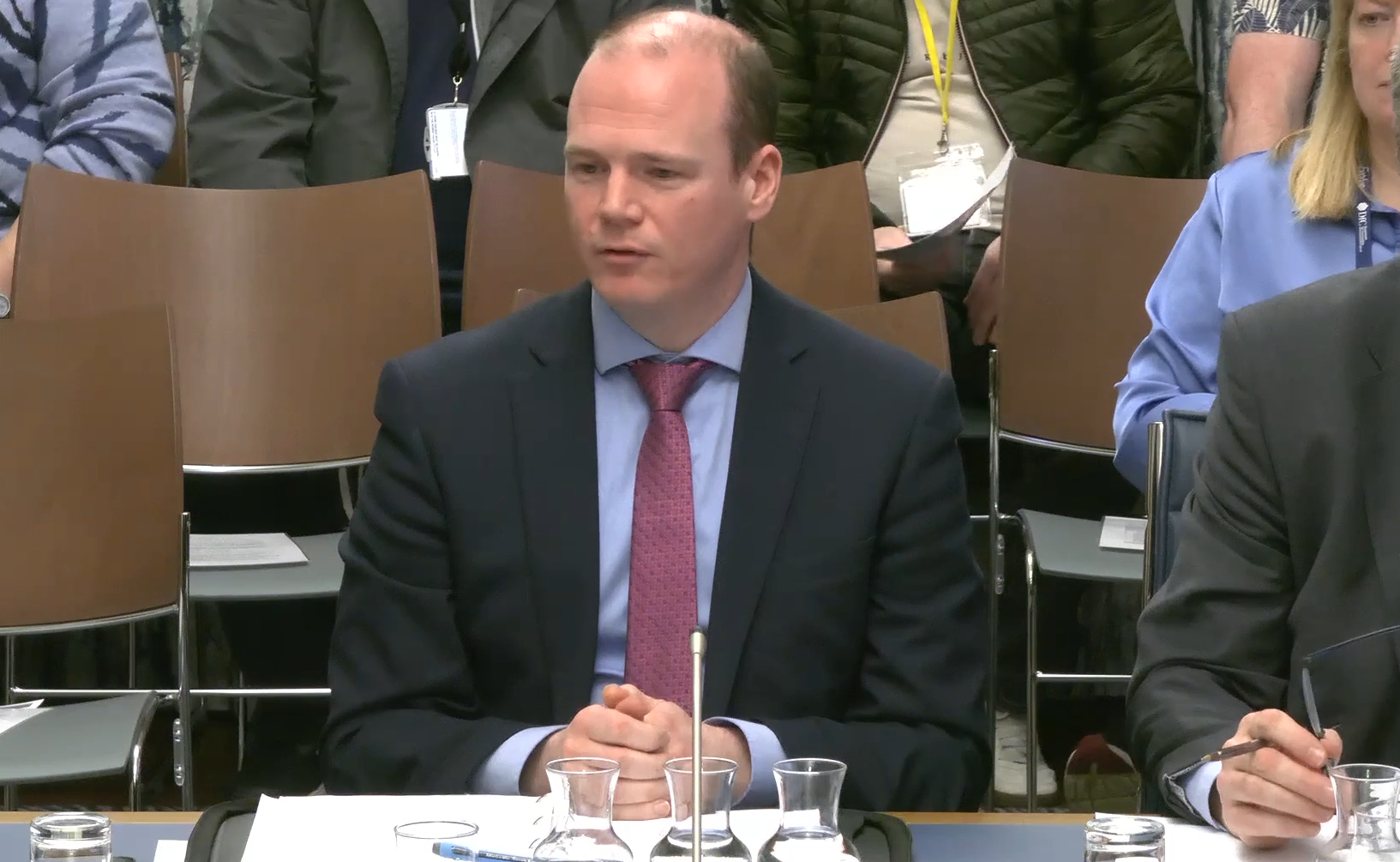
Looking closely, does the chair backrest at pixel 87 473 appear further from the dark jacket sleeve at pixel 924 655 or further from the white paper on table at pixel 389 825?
the white paper on table at pixel 389 825

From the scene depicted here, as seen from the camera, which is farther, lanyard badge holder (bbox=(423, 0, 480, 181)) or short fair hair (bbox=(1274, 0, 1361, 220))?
lanyard badge holder (bbox=(423, 0, 480, 181))

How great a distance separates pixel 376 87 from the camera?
3.66m

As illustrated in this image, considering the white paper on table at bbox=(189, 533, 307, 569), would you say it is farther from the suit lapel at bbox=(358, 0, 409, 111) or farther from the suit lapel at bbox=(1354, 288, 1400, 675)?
the suit lapel at bbox=(1354, 288, 1400, 675)

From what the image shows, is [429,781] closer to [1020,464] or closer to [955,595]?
[955,595]

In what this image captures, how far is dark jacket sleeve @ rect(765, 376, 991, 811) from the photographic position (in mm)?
1750

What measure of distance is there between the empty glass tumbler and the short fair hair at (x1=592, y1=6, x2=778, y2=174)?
1128 mm

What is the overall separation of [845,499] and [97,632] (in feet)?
7.08

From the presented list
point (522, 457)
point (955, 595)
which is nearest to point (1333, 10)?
point (955, 595)

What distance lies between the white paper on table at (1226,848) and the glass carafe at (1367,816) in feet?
0.32

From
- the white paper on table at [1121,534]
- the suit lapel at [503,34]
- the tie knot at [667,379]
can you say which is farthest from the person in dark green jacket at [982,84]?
the tie knot at [667,379]

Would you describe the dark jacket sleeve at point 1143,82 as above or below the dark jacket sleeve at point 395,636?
above

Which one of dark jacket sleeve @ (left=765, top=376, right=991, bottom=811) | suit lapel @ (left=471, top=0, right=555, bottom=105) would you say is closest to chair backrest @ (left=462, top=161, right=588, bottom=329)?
suit lapel @ (left=471, top=0, right=555, bottom=105)

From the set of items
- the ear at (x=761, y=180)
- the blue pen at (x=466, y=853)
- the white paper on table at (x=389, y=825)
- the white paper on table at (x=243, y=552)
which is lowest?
the white paper on table at (x=389, y=825)

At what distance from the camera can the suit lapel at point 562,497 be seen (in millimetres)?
1823
